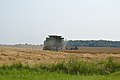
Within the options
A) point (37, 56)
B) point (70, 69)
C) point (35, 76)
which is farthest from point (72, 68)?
point (37, 56)

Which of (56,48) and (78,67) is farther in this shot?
(56,48)

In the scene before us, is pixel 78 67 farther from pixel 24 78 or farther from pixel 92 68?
pixel 24 78

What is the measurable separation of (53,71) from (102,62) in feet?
14.1

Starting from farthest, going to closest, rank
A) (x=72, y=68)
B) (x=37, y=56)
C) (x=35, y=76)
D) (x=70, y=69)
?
(x=37, y=56) → (x=72, y=68) → (x=70, y=69) → (x=35, y=76)

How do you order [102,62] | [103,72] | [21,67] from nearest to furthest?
[21,67], [103,72], [102,62]

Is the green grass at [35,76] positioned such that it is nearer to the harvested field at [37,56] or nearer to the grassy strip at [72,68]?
the grassy strip at [72,68]

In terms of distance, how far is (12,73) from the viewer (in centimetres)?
1803

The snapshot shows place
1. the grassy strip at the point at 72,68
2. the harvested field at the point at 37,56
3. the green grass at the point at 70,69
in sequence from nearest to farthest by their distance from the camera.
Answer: the green grass at the point at 70,69 < the grassy strip at the point at 72,68 < the harvested field at the point at 37,56

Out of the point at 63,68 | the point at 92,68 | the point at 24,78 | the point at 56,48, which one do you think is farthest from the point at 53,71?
the point at 56,48

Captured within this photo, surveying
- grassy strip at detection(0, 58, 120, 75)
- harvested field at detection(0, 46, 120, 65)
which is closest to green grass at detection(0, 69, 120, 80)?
grassy strip at detection(0, 58, 120, 75)

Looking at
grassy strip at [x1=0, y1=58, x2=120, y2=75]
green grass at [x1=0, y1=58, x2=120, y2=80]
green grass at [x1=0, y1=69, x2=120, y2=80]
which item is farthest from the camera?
grassy strip at [x1=0, y1=58, x2=120, y2=75]

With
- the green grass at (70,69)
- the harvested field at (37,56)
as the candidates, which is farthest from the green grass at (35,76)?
the harvested field at (37,56)

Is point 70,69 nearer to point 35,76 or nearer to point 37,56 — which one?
point 35,76

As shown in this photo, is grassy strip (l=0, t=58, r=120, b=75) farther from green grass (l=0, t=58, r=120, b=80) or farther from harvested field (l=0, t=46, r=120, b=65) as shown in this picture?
harvested field (l=0, t=46, r=120, b=65)
